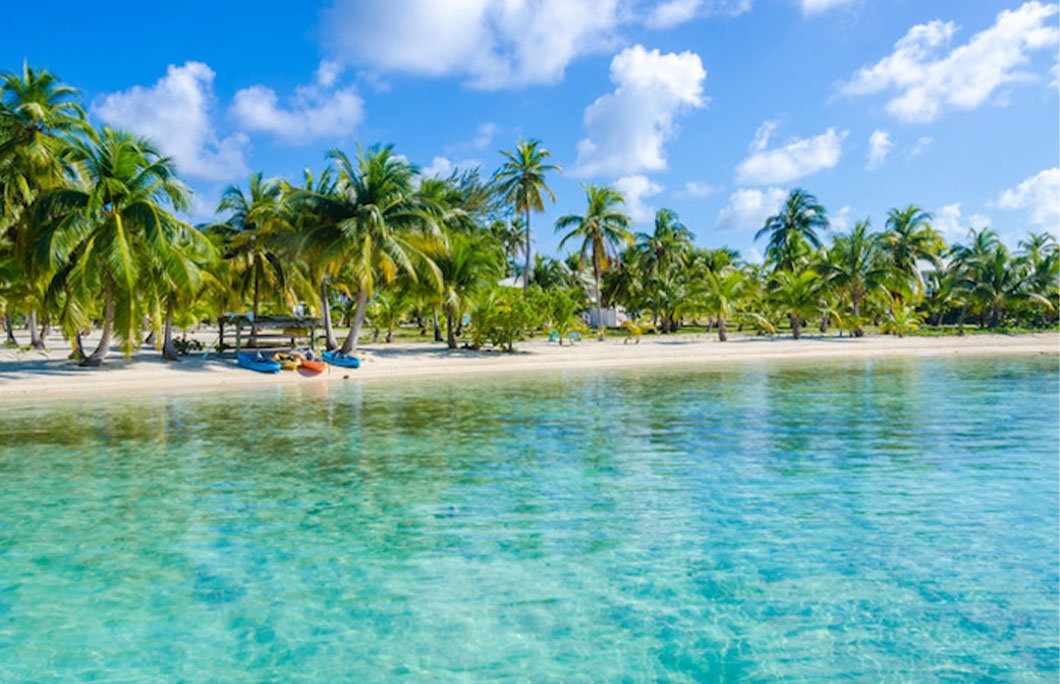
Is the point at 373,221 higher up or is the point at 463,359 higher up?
the point at 373,221

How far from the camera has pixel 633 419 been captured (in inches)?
579

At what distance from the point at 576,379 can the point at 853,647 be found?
19650 millimetres

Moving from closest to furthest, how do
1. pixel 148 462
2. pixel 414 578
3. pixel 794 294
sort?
pixel 414 578 < pixel 148 462 < pixel 794 294

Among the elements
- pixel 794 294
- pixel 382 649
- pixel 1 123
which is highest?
pixel 1 123

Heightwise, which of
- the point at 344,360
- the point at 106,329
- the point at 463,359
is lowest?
the point at 463,359

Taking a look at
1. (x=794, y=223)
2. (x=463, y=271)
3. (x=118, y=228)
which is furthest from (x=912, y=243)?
(x=118, y=228)

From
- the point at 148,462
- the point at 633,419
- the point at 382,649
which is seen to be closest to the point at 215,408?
→ the point at 148,462

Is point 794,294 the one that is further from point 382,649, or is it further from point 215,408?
point 382,649

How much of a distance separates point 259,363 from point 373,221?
6.82m

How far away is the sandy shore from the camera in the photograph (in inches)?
874

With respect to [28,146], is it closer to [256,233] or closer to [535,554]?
[256,233]

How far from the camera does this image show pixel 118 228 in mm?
21359

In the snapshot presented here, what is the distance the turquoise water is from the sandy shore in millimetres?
9802

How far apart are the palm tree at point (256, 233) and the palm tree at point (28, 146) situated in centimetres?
624
